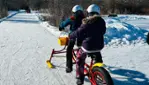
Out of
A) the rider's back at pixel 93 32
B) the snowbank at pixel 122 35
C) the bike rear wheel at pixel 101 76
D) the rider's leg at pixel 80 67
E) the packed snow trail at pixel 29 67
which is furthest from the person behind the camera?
Result: the snowbank at pixel 122 35

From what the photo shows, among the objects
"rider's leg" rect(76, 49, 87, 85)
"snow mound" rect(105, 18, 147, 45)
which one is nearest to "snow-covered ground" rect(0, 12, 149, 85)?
"snow mound" rect(105, 18, 147, 45)

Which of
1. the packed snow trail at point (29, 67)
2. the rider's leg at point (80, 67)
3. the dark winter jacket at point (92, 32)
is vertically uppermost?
the dark winter jacket at point (92, 32)

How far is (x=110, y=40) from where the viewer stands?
11.9 m

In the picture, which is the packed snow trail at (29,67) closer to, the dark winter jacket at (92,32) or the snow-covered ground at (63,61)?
the snow-covered ground at (63,61)

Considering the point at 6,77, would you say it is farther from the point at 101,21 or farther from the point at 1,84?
the point at 101,21

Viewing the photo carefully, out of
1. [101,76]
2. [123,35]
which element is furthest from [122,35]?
[101,76]

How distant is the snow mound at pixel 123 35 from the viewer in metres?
11.7

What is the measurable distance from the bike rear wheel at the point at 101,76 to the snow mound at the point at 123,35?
239 inches

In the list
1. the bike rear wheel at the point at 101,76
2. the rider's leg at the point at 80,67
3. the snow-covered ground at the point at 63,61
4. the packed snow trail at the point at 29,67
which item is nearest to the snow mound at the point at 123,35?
the snow-covered ground at the point at 63,61

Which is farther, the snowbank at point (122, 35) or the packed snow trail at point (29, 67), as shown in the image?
the snowbank at point (122, 35)

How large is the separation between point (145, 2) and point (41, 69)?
152 feet

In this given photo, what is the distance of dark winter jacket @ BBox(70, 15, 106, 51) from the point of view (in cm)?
559

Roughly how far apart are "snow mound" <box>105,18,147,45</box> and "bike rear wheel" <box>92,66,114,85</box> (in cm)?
608

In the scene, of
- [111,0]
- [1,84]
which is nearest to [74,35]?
[1,84]
